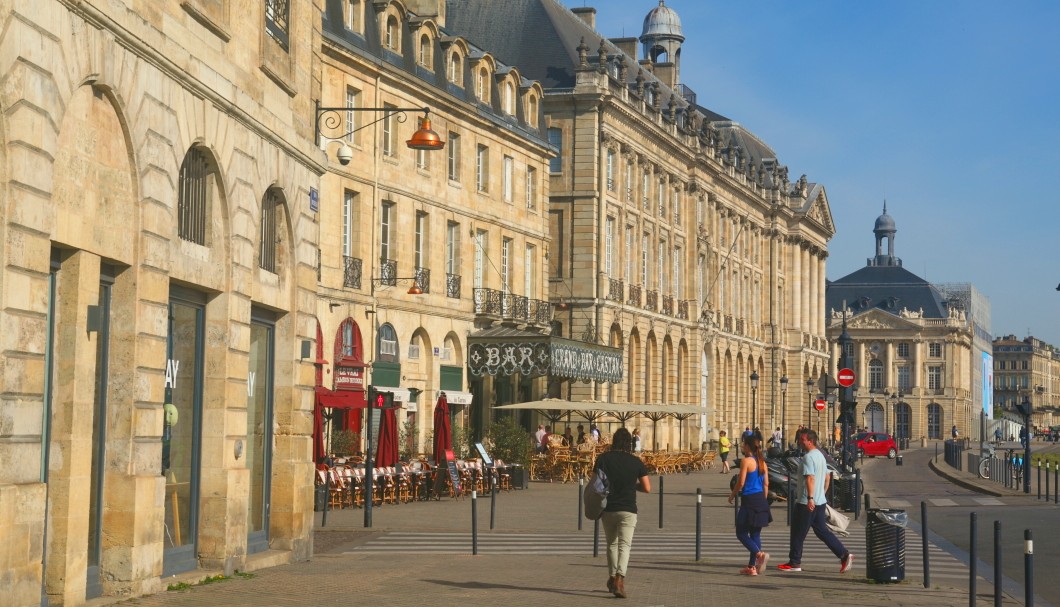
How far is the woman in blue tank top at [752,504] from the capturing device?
1984cm

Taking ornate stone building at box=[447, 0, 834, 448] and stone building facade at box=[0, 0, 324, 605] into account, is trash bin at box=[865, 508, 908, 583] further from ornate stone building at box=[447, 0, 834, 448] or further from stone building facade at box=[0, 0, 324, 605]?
ornate stone building at box=[447, 0, 834, 448]

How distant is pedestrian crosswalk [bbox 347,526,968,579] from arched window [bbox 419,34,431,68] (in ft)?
79.5

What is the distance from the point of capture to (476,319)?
171 ft

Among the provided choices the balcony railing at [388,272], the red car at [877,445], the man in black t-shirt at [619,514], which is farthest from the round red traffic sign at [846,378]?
the red car at [877,445]

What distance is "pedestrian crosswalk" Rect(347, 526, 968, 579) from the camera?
874 inches

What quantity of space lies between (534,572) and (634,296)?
169 ft

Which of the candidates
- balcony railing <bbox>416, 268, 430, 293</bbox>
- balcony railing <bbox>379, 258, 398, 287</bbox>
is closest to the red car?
balcony railing <bbox>416, 268, 430, 293</bbox>

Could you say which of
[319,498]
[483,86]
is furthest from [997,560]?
[483,86]

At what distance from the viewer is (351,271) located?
145 ft

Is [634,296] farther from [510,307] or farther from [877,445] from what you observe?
[877,445]

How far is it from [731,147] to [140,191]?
8018 cm

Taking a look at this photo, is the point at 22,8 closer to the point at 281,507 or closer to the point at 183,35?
the point at 183,35

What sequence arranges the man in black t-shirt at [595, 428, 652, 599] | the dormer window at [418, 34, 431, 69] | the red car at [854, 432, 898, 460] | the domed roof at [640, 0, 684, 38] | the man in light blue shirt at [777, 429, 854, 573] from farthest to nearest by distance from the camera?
the domed roof at [640, 0, 684, 38], the red car at [854, 432, 898, 460], the dormer window at [418, 34, 431, 69], the man in light blue shirt at [777, 429, 854, 573], the man in black t-shirt at [595, 428, 652, 599]

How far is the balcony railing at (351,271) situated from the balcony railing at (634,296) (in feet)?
88.3
